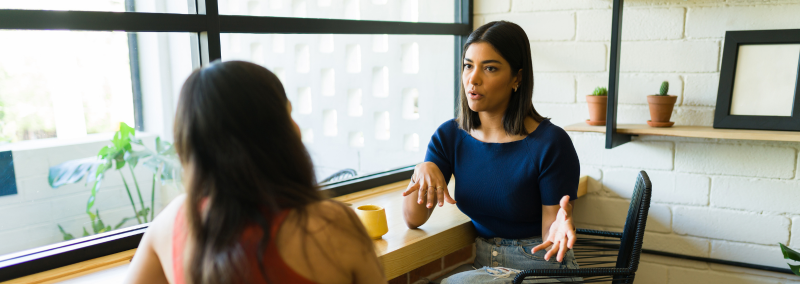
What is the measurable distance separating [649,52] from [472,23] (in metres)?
0.68

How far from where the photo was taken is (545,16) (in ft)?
6.52

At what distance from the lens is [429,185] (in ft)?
4.37

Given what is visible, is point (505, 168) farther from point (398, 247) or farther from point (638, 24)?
point (638, 24)

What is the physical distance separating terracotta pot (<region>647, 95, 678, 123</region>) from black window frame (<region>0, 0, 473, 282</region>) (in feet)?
2.88

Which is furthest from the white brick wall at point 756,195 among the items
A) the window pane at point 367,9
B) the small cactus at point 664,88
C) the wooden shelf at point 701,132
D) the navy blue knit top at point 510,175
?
the window pane at point 367,9

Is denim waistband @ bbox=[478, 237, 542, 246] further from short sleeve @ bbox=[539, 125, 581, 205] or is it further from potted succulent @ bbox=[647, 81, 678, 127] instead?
potted succulent @ bbox=[647, 81, 678, 127]

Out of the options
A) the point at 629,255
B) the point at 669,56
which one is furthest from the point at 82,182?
the point at 669,56

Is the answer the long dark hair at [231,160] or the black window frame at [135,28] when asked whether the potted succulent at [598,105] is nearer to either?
the black window frame at [135,28]

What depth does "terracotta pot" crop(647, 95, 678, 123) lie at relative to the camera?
1.65 meters

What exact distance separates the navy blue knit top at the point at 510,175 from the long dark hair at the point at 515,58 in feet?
0.17

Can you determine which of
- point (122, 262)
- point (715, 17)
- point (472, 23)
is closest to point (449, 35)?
point (472, 23)

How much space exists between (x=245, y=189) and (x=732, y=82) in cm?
152

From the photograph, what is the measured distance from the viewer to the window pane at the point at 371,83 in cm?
225

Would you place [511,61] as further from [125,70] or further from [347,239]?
[125,70]
